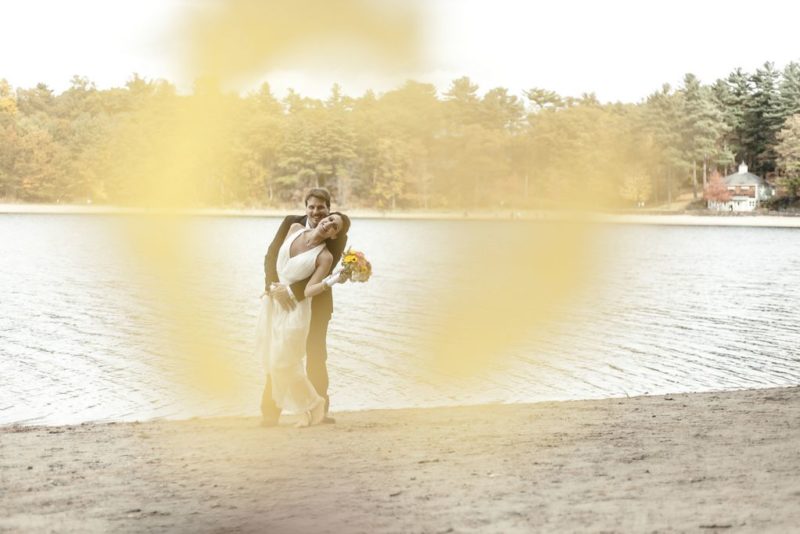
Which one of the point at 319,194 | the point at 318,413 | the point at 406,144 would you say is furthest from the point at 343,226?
the point at 406,144

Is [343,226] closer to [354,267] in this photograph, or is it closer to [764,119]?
[354,267]

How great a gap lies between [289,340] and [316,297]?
16.4 inches

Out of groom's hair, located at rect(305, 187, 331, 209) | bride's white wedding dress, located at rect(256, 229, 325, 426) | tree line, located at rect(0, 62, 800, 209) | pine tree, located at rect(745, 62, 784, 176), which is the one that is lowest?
bride's white wedding dress, located at rect(256, 229, 325, 426)

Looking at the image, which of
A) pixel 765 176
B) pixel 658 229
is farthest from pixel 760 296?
pixel 765 176

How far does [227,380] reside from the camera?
13719 millimetres

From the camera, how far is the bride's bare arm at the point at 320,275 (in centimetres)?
795

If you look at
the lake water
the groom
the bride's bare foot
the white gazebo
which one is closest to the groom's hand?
the groom

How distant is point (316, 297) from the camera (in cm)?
831

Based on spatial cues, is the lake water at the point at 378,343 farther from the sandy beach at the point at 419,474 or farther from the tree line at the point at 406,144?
the sandy beach at the point at 419,474

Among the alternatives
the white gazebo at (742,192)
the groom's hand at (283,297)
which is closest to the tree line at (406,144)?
the groom's hand at (283,297)

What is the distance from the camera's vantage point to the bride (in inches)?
313

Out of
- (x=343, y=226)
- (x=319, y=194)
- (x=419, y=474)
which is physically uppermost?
(x=319, y=194)

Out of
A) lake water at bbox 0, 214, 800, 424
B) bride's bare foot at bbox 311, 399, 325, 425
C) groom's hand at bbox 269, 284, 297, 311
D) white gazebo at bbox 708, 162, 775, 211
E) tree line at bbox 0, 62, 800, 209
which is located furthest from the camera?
white gazebo at bbox 708, 162, 775, 211

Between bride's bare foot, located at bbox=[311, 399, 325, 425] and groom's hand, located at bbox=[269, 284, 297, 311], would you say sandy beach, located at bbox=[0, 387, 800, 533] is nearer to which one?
bride's bare foot, located at bbox=[311, 399, 325, 425]
